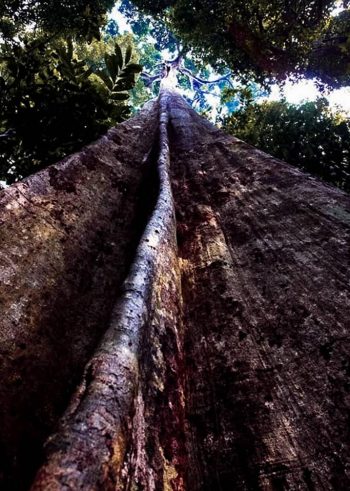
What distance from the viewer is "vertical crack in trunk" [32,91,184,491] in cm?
86

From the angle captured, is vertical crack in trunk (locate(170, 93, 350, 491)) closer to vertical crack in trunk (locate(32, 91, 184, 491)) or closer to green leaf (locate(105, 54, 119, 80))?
vertical crack in trunk (locate(32, 91, 184, 491))

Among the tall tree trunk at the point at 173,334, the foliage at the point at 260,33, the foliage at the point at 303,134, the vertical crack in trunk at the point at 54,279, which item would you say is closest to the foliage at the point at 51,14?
the foliage at the point at 260,33

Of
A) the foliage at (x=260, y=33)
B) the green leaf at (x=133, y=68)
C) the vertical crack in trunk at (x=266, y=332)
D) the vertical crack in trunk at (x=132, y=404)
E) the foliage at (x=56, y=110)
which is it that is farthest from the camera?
the foliage at (x=260, y=33)

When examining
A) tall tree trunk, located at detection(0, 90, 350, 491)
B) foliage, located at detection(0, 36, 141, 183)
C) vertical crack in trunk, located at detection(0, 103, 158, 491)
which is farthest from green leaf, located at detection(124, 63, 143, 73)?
tall tree trunk, located at detection(0, 90, 350, 491)

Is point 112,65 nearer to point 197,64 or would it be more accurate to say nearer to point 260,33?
point 260,33

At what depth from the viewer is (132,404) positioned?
1085 mm

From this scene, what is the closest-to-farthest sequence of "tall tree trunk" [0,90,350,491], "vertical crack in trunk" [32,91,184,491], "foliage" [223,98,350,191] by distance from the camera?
"vertical crack in trunk" [32,91,184,491], "tall tree trunk" [0,90,350,491], "foliage" [223,98,350,191]

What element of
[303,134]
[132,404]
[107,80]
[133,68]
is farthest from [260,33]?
[132,404]

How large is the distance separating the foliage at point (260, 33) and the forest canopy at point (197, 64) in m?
0.02

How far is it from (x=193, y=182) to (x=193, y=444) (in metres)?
2.23

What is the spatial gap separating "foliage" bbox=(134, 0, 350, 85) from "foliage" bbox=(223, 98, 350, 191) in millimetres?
879

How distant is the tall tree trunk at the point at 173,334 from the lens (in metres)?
1.12

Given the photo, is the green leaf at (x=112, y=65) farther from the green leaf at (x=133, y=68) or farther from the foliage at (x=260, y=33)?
the foliage at (x=260, y=33)

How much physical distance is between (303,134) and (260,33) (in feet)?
5.85
